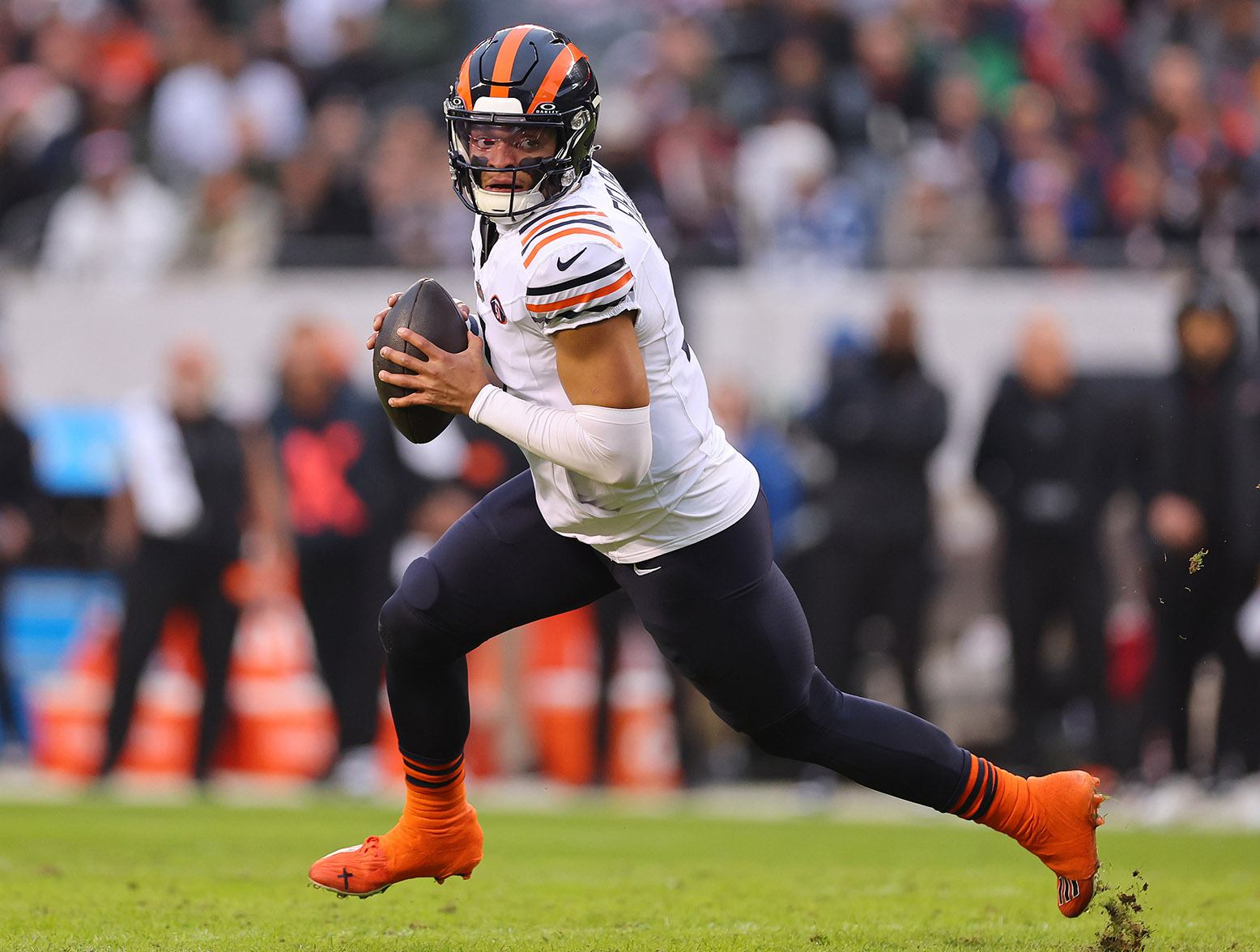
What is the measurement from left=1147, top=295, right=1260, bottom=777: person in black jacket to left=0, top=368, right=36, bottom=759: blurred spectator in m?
5.82

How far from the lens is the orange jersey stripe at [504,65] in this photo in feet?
12.4

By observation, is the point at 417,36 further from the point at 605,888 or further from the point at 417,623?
the point at 417,623

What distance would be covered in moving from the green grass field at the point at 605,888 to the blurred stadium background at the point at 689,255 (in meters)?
1.39

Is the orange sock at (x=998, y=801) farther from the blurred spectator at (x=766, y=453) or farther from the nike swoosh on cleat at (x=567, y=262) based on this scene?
the blurred spectator at (x=766, y=453)

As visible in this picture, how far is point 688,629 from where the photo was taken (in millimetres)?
3949

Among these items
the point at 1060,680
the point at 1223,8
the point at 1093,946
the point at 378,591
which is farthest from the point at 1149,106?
the point at 1093,946

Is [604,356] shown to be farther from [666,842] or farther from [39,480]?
[39,480]

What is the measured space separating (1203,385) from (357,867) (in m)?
5.25

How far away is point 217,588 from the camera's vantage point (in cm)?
859

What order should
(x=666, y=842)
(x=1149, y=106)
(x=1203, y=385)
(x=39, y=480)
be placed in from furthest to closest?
(x=1149, y=106) < (x=39, y=480) < (x=1203, y=385) < (x=666, y=842)

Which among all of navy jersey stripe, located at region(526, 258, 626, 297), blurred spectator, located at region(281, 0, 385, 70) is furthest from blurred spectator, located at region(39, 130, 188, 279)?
navy jersey stripe, located at region(526, 258, 626, 297)

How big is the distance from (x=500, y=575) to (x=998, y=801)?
1.34 meters

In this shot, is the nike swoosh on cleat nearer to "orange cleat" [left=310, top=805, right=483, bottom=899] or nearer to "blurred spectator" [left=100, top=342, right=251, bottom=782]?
"orange cleat" [left=310, top=805, right=483, bottom=899]

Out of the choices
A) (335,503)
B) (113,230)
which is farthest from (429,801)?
(113,230)
